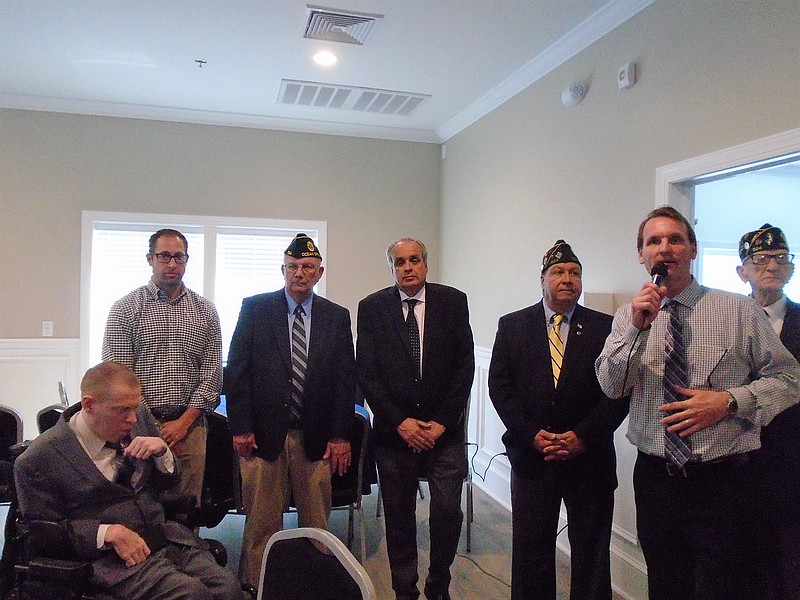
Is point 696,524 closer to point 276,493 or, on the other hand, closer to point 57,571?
point 276,493

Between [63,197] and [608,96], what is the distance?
4.11 meters

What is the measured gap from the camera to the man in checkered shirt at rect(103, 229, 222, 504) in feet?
8.16

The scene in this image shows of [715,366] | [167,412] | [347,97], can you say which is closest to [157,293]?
[167,412]

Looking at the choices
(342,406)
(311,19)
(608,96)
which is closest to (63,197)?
(311,19)

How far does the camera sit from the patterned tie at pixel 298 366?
2541 millimetres

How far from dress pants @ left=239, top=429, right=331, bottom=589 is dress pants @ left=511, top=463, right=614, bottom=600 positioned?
2.84 feet

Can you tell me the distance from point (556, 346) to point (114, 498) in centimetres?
166

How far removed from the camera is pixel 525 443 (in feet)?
7.30

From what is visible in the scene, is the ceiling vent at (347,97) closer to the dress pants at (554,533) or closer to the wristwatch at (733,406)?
the dress pants at (554,533)

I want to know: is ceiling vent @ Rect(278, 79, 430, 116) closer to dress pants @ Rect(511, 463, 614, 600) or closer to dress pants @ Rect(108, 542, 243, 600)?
dress pants @ Rect(511, 463, 614, 600)

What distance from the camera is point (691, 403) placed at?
1644 millimetres

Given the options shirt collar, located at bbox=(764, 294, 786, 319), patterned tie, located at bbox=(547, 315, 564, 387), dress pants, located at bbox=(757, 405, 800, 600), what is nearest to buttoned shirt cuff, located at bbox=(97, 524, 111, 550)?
patterned tie, located at bbox=(547, 315, 564, 387)

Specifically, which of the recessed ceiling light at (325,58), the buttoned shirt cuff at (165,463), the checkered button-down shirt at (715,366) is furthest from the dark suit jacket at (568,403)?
the recessed ceiling light at (325,58)

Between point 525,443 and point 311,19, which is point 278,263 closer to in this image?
point 311,19
